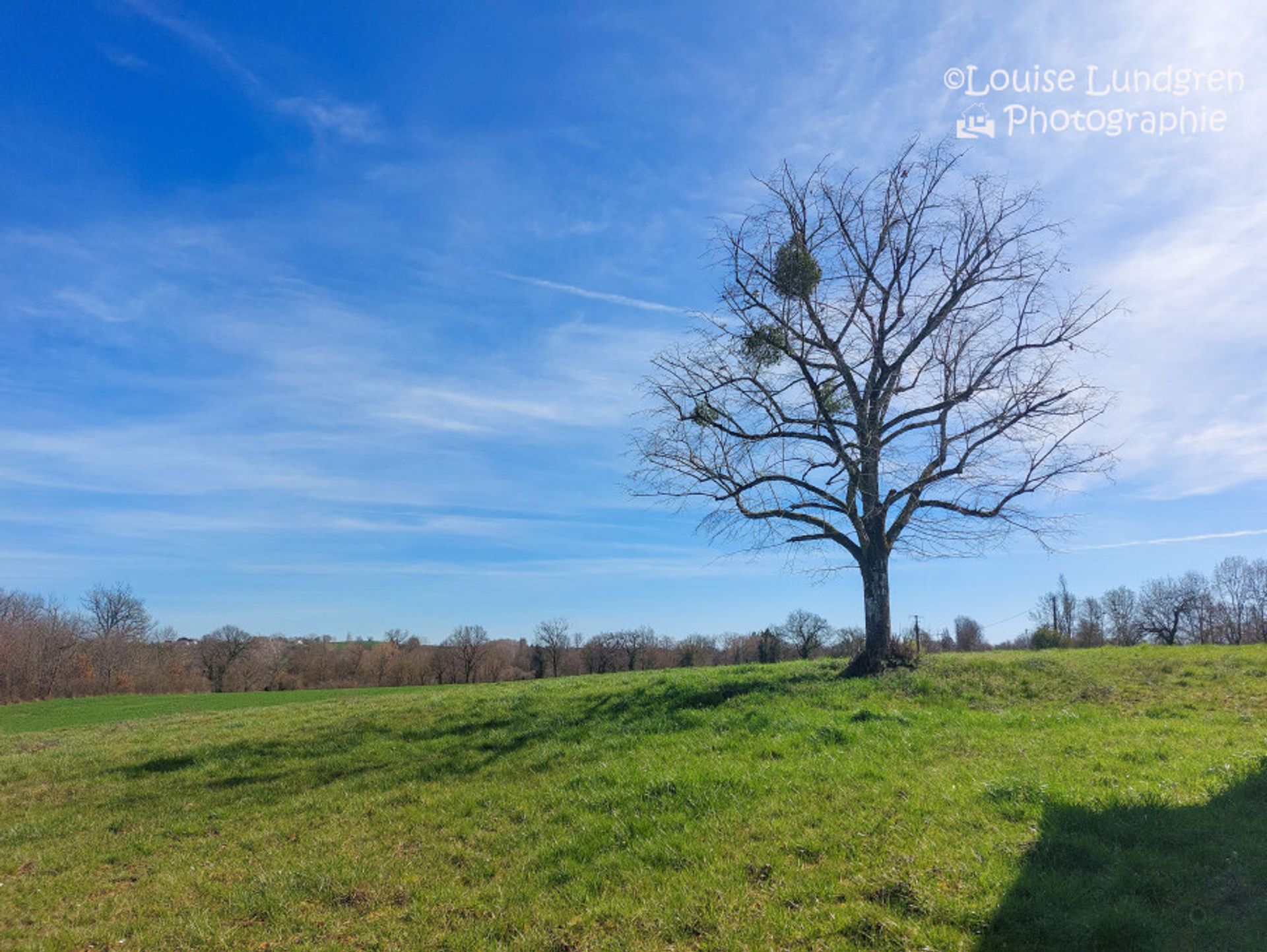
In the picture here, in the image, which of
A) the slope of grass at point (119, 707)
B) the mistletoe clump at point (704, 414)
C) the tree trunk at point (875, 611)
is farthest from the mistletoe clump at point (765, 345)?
the slope of grass at point (119, 707)

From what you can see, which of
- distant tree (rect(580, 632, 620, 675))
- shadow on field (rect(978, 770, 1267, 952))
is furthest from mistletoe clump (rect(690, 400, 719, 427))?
distant tree (rect(580, 632, 620, 675))

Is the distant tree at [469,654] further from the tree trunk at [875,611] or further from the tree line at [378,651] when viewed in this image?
the tree trunk at [875,611]

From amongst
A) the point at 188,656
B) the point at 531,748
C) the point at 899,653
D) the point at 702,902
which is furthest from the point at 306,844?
the point at 188,656

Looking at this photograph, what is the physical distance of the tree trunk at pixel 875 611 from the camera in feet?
55.2

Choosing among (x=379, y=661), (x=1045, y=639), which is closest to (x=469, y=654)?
(x=379, y=661)

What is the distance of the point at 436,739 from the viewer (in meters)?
14.2

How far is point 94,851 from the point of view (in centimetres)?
947

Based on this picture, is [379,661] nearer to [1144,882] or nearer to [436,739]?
[436,739]

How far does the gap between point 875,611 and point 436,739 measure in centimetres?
1085

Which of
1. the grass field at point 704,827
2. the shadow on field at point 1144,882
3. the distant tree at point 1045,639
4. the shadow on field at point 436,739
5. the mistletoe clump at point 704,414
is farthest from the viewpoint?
the distant tree at point 1045,639

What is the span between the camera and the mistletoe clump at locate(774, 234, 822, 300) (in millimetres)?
18109

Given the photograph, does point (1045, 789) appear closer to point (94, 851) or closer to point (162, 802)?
point (94, 851)

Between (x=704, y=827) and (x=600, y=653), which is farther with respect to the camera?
(x=600, y=653)

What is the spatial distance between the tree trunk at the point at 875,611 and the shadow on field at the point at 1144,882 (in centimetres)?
970
